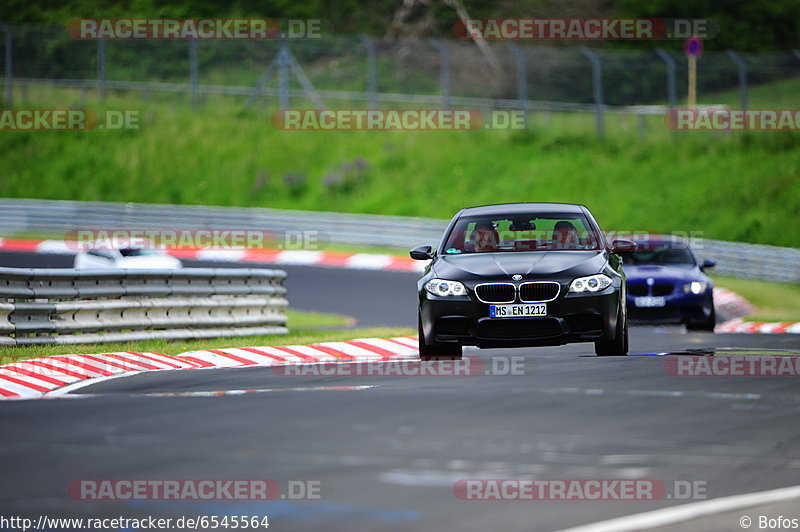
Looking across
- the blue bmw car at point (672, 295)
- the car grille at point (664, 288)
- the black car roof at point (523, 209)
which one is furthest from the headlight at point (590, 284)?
the car grille at point (664, 288)

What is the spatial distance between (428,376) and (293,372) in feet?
4.81

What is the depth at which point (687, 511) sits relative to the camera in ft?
24.6

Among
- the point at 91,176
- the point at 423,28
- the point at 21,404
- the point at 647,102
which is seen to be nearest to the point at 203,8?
the point at 423,28

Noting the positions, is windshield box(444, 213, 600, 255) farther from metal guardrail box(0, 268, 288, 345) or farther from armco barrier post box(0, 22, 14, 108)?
armco barrier post box(0, 22, 14, 108)

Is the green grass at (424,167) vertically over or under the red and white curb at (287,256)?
over

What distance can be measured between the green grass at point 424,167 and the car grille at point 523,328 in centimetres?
2353

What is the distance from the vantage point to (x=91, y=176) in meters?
47.8

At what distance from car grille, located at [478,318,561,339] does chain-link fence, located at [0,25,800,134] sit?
27.3m

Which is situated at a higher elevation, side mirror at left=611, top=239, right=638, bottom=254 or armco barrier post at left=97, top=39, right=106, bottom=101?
armco barrier post at left=97, top=39, right=106, bottom=101

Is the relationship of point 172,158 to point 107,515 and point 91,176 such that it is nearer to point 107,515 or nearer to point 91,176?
point 91,176

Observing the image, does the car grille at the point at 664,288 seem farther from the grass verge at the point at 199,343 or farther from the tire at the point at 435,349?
the tire at the point at 435,349

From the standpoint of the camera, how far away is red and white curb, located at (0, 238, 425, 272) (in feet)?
111

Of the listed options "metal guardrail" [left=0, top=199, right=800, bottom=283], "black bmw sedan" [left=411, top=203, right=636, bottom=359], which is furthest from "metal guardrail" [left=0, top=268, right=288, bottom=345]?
"metal guardrail" [left=0, top=199, right=800, bottom=283]

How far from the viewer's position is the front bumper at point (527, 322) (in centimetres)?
1323
